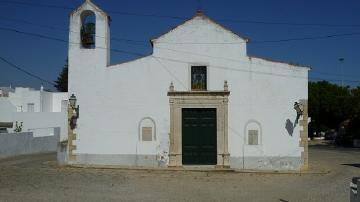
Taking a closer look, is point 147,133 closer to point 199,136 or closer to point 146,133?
point 146,133

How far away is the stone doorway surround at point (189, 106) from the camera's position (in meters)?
19.3

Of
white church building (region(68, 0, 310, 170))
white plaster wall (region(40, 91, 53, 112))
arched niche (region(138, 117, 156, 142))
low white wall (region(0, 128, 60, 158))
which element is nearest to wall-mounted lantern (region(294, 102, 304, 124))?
white church building (region(68, 0, 310, 170))

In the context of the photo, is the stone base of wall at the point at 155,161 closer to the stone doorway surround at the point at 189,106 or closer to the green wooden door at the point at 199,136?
the stone doorway surround at the point at 189,106

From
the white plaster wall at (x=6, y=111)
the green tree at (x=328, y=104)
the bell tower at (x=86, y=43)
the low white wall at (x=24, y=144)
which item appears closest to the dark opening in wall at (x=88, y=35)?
the bell tower at (x=86, y=43)

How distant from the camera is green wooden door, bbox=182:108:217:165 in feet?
63.7

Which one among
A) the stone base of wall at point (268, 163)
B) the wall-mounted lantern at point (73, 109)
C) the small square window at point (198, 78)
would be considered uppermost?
the small square window at point (198, 78)

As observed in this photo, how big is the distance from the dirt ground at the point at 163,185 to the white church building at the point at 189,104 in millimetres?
1360

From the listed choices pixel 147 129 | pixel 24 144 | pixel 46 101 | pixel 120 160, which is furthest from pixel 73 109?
pixel 46 101

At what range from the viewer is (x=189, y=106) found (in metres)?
19.4

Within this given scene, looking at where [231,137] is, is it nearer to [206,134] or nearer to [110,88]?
[206,134]

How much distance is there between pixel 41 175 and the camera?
1647 cm

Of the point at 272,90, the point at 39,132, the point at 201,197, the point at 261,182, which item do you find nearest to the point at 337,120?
the point at 39,132

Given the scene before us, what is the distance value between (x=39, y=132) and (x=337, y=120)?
38756mm

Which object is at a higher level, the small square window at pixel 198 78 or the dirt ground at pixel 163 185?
the small square window at pixel 198 78
